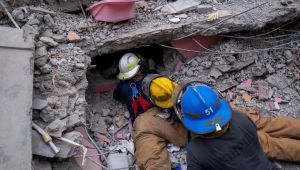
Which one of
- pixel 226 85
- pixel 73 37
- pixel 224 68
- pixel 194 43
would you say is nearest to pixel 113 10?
pixel 73 37

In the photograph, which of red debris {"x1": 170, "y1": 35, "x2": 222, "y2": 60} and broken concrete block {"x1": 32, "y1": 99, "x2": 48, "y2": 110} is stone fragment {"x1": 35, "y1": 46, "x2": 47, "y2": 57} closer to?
broken concrete block {"x1": 32, "y1": 99, "x2": 48, "y2": 110}

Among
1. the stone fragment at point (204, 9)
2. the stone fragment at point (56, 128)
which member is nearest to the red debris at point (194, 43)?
the stone fragment at point (204, 9)

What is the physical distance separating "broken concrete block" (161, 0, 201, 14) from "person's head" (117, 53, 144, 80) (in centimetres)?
72

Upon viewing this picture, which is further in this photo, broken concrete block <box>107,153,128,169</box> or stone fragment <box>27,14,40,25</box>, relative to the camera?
stone fragment <box>27,14,40,25</box>

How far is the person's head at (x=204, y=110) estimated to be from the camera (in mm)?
2854

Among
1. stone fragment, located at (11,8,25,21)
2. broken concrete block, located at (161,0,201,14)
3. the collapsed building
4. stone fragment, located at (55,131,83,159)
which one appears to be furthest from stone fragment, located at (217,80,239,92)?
stone fragment, located at (11,8,25,21)

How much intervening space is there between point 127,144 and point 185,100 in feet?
4.94

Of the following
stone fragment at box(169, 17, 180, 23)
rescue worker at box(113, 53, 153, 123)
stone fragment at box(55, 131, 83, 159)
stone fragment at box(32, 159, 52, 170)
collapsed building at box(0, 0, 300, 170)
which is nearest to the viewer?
stone fragment at box(32, 159, 52, 170)

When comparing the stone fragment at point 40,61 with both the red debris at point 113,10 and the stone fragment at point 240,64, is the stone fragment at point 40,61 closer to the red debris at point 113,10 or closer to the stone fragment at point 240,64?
the red debris at point 113,10

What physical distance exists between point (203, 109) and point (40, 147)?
1429mm

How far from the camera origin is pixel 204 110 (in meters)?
2.90

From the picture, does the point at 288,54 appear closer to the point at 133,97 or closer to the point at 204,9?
the point at 204,9

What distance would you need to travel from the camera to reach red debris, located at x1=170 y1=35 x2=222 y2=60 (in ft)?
15.4

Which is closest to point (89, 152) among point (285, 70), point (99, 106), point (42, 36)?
point (99, 106)
